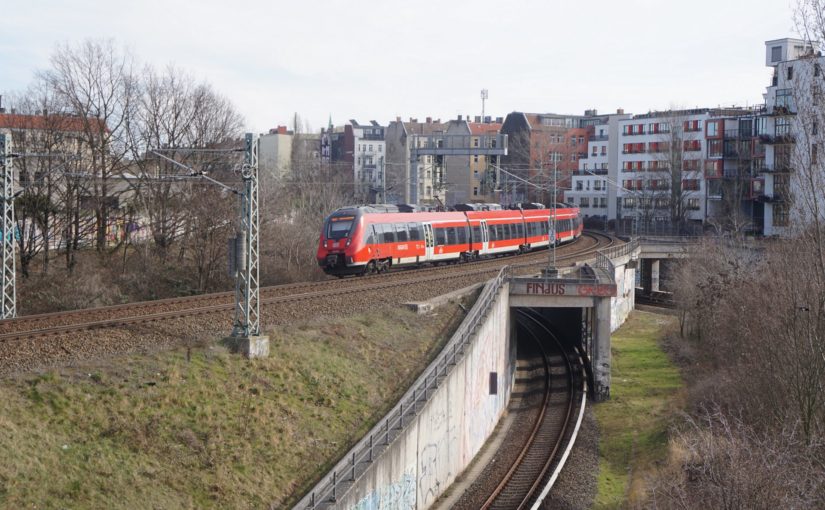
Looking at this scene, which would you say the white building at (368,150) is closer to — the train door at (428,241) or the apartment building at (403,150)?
the apartment building at (403,150)

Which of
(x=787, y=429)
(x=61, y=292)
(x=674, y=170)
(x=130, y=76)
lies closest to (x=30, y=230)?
(x=61, y=292)

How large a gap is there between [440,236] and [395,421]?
80.1 ft

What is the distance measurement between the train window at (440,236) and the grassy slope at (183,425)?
20.3 m

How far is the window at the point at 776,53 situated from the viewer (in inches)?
2992

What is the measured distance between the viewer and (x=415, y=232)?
137 feet

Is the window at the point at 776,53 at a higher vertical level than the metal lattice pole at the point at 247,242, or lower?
higher

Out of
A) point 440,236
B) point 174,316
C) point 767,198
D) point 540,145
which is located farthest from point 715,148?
point 174,316

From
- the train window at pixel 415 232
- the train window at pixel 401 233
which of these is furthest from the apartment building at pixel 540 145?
the train window at pixel 401 233

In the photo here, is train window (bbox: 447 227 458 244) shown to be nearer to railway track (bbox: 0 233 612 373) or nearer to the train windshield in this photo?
railway track (bbox: 0 233 612 373)

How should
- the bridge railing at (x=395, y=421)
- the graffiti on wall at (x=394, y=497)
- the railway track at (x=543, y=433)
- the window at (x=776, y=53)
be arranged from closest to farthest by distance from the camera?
the bridge railing at (x=395, y=421) < the graffiti on wall at (x=394, y=497) < the railway track at (x=543, y=433) < the window at (x=776, y=53)

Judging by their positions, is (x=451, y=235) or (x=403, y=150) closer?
(x=451, y=235)

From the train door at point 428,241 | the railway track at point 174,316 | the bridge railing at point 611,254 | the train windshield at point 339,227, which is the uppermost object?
the train windshield at point 339,227

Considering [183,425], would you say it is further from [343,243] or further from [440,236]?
[440,236]

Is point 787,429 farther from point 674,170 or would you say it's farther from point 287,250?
point 674,170
